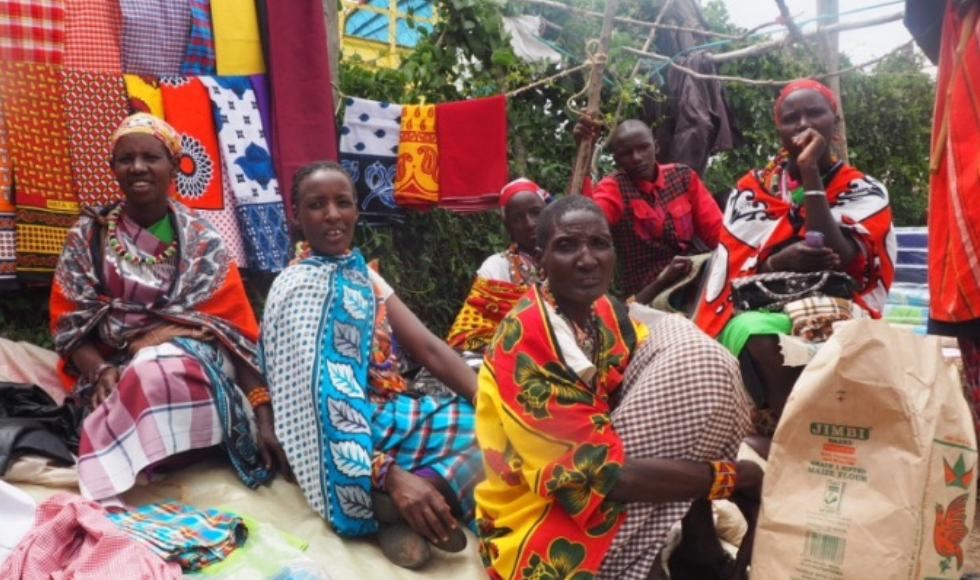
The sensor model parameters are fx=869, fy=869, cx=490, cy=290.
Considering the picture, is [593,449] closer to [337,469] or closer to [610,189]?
[337,469]

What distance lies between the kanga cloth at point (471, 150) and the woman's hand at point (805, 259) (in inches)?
69.4

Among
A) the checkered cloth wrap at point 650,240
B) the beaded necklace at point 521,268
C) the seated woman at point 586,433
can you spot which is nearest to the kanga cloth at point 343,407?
the seated woman at point 586,433

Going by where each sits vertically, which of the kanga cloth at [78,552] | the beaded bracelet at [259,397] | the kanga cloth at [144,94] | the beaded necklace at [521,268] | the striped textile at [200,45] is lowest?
the kanga cloth at [78,552]

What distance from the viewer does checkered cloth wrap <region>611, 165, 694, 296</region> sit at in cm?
465

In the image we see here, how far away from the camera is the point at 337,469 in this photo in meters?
2.62

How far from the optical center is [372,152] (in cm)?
444

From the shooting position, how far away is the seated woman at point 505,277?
4.18 m

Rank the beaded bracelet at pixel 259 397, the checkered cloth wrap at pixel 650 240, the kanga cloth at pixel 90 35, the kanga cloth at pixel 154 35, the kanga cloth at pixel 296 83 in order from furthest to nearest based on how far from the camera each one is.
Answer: the checkered cloth wrap at pixel 650 240, the kanga cloth at pixel 296 83, the kanga cloth at pixel 154 35, the kanga cloth at pixel 90 35, the beaded bracelet at pixel 259 397

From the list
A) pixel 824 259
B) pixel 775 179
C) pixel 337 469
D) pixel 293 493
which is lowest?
pixel 293 493

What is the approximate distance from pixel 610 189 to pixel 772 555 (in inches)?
109

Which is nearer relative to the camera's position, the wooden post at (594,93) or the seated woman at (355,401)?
the seated woman at (355,401)

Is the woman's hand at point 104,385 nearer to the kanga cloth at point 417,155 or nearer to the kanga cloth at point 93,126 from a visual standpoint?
the kanga cloth at point 93,126

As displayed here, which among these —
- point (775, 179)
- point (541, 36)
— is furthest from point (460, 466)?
point (541, 36)

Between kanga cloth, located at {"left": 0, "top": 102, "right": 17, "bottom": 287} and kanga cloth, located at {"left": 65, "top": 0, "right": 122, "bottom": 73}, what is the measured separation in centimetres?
38
